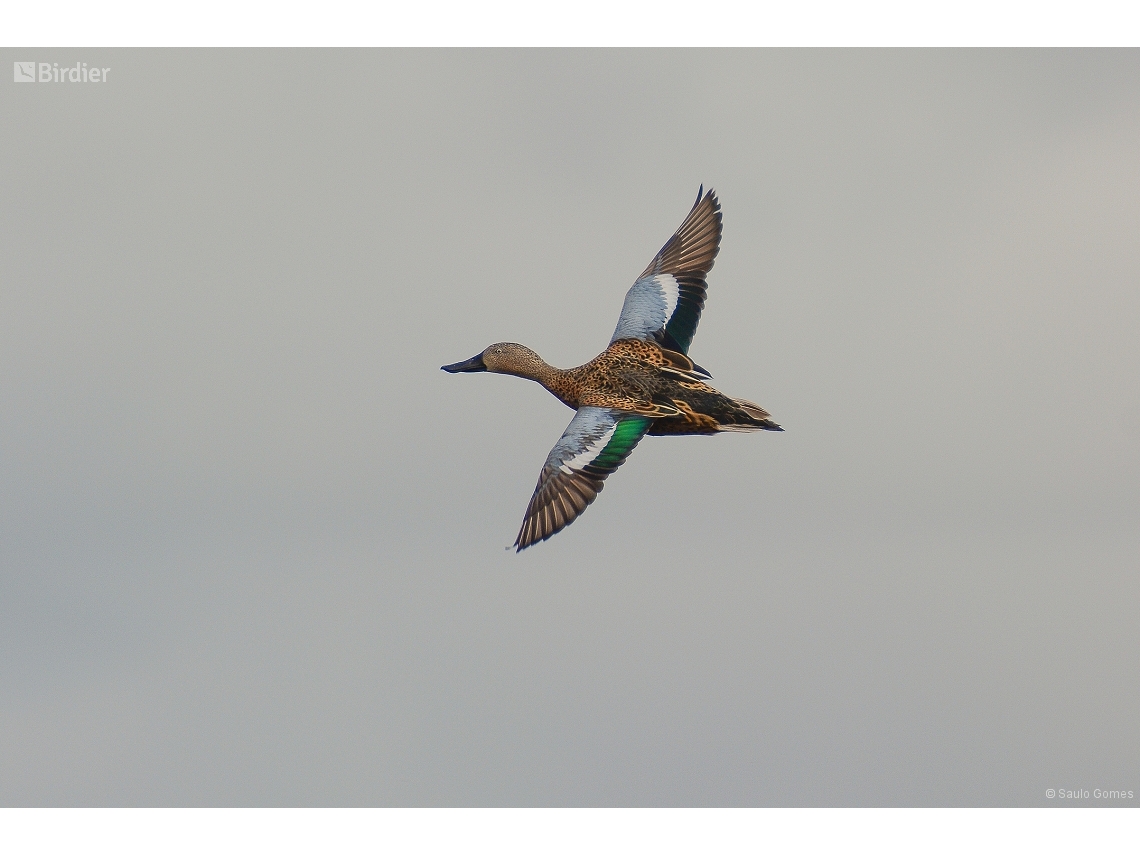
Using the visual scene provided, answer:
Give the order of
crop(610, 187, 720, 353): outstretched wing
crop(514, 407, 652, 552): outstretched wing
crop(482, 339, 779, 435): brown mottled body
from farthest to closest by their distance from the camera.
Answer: crop(610, 187, 720, 353): outstretched wing, crop(482, 339, 779, 435): brown mottled body, crop(514, 407, 652, 552): outstretched wing

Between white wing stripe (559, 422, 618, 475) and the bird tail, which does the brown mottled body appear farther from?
white wing stripe (559, 422, 618, 475)

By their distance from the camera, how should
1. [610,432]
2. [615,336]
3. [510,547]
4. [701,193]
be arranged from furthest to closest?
[701,193], [615,336], [610,432], [510,547]

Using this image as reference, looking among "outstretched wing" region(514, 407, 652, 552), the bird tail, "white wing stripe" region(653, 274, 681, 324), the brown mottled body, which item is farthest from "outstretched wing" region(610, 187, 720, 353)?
"outstretched wing" region(514, 407, 652, 552)

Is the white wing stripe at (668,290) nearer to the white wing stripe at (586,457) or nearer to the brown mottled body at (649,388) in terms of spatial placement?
the brown mottled body at (649,388)

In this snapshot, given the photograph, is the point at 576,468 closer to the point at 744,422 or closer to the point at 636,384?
the point at 636,384

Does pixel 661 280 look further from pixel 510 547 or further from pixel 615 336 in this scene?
pixel 510 547

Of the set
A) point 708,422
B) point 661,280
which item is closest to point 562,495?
point 708,422
